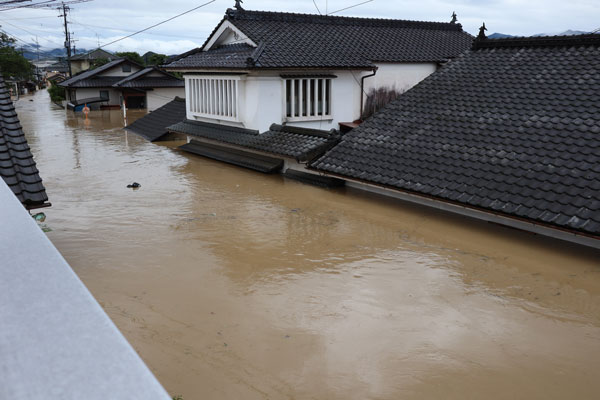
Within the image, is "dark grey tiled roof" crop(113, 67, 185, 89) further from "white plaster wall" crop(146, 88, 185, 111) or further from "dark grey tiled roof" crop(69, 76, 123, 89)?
"dark grey tiled roof" crop(69, 76, 123, 89)

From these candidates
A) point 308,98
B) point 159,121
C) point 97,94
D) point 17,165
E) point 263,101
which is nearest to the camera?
point 17,165

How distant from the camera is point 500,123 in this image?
1131 cm

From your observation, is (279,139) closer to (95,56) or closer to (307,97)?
(307,97)

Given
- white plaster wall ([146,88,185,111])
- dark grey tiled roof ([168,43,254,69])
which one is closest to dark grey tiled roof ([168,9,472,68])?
dark grey tiled roof ([168,43,254,69])

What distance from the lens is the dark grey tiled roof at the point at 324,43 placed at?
1652 cm

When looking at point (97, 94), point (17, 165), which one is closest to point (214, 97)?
point (17, 165)

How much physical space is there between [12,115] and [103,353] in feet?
26.9

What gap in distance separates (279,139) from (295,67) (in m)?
2.39

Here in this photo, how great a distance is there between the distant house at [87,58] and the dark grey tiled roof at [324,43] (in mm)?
53142

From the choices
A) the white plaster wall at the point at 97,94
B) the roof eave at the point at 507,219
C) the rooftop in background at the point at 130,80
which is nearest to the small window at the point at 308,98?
the roof eave at the point at 507,219

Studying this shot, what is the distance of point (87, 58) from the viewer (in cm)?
6738

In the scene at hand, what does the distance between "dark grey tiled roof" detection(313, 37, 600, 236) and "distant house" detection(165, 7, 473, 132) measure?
383 cm

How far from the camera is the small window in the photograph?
55.2ft

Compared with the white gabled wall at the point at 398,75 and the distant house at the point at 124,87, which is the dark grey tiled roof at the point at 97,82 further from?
the white gabled wall at the point at 398,75
